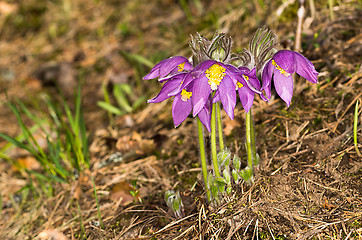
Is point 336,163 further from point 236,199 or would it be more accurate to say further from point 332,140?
point 236,199

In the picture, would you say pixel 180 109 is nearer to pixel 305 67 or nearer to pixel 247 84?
pixel 247 84

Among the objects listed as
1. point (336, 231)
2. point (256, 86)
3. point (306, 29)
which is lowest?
point (336, 231)

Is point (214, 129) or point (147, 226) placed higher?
point (214, 129)

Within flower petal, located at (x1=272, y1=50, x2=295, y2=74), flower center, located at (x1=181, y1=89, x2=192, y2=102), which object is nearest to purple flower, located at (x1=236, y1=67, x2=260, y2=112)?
flower petal, located at (x1=272, y1=50, x2=295, y2=74)

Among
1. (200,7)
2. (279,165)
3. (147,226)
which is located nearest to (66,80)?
(200,7)

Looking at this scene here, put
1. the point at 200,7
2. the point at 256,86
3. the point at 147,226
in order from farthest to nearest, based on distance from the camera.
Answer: the point at 200,7 < the point at 147,226 < the point at 256,86

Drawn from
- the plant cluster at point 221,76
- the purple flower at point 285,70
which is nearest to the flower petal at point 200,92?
the plant cluster at point 221,76

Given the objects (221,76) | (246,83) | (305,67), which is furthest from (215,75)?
(305,67)
